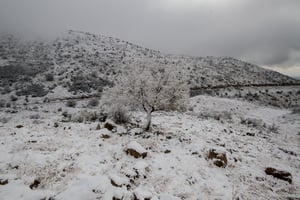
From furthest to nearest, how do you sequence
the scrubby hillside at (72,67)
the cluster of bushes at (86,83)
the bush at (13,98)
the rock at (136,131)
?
the cluster of bushes at (86,83) < the scrubby hillside at (72,67) < the bush at (13,98) < the rock at (136,131)

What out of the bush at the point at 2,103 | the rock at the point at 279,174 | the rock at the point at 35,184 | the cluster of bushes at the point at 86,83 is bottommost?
the bush at the point at 2,103

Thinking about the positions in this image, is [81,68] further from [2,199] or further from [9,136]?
[2,199]

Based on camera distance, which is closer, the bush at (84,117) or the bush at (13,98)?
the bush at (84,117)

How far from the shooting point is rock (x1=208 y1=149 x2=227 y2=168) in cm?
969

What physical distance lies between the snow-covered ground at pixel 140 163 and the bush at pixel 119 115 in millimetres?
1539

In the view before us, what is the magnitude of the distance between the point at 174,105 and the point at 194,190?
20.7ft

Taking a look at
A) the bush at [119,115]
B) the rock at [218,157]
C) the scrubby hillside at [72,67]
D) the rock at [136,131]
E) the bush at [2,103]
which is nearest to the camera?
the rock at [218,157]

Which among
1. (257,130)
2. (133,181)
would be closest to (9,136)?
(133,181)

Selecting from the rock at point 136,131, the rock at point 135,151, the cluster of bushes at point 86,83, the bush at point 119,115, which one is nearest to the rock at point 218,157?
the rock at point 135,151

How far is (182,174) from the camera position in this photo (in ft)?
28.2

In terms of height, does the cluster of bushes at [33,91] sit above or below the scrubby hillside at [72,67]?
below

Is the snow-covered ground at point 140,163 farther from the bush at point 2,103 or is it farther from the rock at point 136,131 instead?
the bush at point 2,103

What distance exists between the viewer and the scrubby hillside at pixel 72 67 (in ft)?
96.9

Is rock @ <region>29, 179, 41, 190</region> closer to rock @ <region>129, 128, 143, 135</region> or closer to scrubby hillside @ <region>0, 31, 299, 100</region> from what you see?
rock @ <region>129, 128, 143, 135</region>
